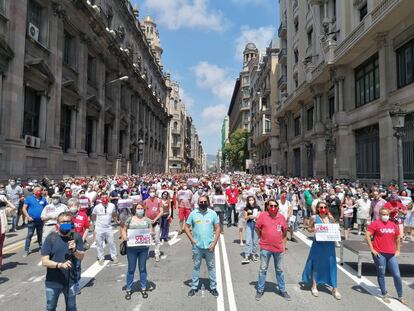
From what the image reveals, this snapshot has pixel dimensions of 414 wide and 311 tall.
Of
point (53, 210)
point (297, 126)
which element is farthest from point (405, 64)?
point (297, 126)

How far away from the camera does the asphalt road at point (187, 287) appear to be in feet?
19.3

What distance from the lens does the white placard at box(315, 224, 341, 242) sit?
259 inches

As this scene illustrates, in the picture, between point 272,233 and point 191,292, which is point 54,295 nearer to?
point 191,292

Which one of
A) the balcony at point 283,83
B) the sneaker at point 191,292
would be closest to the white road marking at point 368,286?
the sneaker at point 191,292

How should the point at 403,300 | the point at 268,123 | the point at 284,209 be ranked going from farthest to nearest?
the point at 268,123 → the point at 284,209 → the point at 403,300

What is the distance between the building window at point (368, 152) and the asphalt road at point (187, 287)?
1406 centimetres

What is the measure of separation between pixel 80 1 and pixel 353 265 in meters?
26.6

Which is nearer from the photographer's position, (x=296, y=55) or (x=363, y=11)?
(x=363, y=11)

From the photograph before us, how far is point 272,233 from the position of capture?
6.51 metres

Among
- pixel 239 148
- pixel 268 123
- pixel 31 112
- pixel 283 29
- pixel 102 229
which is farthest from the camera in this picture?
pixel 239 148

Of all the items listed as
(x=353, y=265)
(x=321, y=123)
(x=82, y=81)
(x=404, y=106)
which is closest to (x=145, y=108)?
(x=82, y=81)

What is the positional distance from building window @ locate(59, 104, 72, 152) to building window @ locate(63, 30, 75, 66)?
146 inches

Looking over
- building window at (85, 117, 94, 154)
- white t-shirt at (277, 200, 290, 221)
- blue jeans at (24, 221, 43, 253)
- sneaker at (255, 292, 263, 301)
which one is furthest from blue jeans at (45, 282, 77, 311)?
building window at (85, 117, 94, 154)

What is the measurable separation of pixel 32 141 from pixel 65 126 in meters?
6.32
